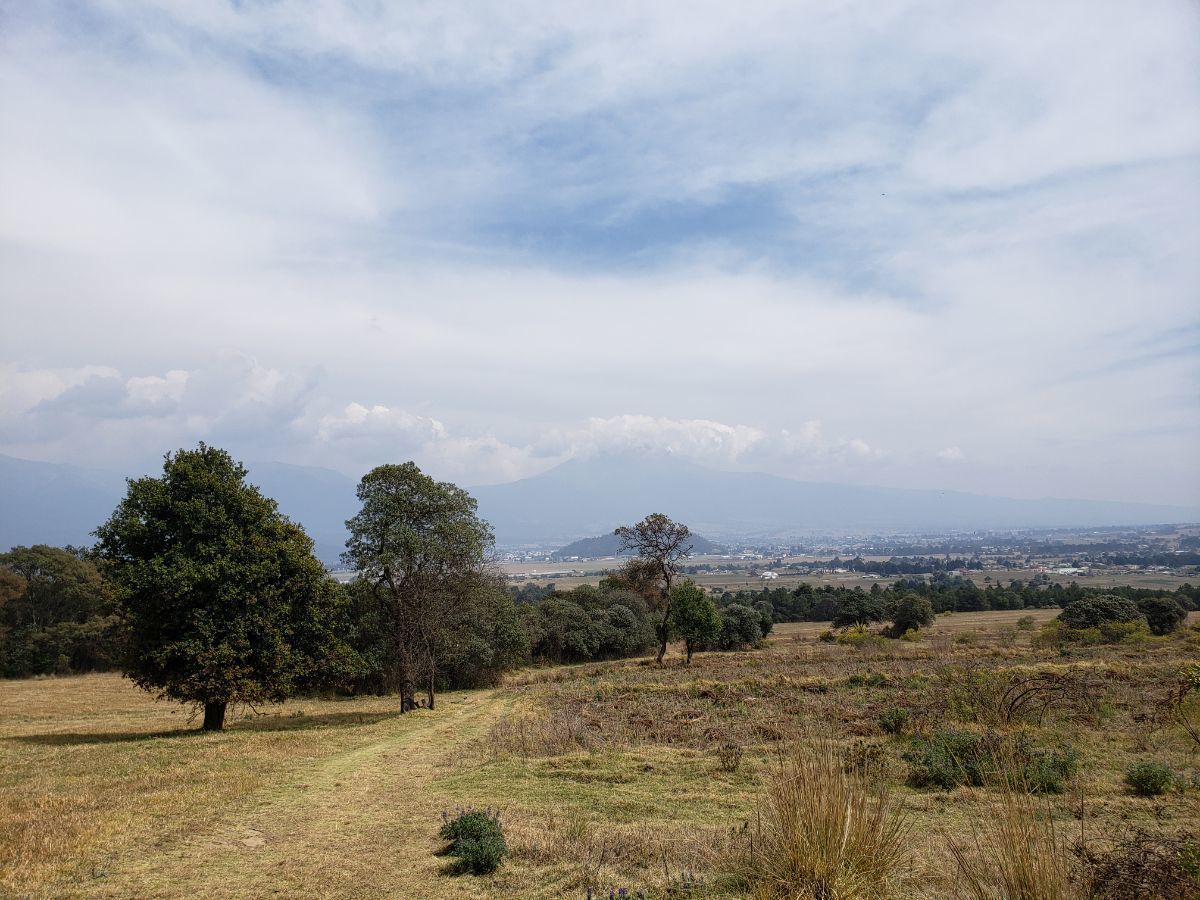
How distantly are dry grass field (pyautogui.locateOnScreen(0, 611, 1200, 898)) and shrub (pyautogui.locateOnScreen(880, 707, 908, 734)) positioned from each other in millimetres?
166

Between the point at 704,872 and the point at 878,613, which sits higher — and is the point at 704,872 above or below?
above

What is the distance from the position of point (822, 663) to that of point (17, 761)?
30.5 meters

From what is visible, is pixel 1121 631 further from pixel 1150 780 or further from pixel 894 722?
pixel 1150 780

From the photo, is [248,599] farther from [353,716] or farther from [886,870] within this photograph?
[886,870]

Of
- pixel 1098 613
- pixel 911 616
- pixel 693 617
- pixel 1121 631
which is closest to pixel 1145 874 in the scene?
pixel 693 617

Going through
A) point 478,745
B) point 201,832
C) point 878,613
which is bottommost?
point 878,613

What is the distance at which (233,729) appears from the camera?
66.3 feet

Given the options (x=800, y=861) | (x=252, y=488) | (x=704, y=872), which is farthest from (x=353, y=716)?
(x=800, y=861)

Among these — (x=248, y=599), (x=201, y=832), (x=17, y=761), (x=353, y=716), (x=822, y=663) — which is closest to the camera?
(x=201, y=832)

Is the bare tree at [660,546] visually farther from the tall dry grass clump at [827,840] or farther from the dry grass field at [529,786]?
the tall dry grass clump at [827,840]

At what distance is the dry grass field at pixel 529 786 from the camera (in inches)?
276

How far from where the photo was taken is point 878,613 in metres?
61.8

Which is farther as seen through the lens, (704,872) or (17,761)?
(17,761)

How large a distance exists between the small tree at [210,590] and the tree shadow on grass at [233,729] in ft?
3.68
